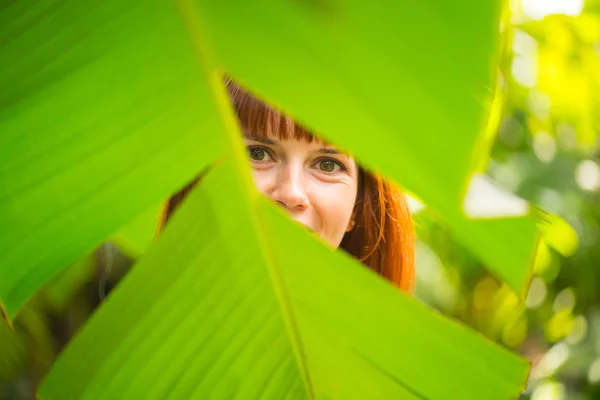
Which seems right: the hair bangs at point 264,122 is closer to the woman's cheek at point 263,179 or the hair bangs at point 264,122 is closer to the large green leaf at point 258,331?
the woman's cheek at point 263,179

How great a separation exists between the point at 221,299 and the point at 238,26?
0.30ft

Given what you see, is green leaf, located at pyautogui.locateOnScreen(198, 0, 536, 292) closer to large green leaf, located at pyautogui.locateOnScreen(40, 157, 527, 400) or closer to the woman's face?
large green leaf, located at pyautogui.locateOnScreen(40, 157, 527, 400)

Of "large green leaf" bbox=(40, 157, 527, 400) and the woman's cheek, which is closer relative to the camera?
"large green leaf" bbox=(40, 157, 527, 400)

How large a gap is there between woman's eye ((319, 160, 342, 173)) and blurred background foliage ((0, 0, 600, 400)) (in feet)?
0.56

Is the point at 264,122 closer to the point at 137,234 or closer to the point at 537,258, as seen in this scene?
the point at 137,234

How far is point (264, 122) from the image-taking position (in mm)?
443

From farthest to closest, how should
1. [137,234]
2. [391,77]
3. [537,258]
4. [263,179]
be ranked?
1. [537,258]
2. [263,179]
3. [137,234]
4. [391,77]

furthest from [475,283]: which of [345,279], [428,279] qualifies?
[345,279]

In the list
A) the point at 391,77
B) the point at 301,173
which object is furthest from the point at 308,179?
the point at 391,77

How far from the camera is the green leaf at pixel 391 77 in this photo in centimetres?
13

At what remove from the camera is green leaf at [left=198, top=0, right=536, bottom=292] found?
5.3 inches

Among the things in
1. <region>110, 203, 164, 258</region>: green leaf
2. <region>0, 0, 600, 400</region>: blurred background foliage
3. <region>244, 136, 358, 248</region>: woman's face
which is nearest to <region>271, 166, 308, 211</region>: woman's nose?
<region>244, 136, 358, 248</region>: woman's face

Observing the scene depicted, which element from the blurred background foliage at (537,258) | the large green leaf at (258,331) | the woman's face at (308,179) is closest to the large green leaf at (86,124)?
the large green leaf at (258,331)

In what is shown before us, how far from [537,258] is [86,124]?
0.83 metres
